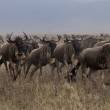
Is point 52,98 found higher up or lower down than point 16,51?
lower down

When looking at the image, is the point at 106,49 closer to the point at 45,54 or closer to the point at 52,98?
the point at 52,98

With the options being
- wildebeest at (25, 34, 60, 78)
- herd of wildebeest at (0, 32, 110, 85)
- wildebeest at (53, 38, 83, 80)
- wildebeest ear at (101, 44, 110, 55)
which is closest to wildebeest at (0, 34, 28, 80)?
herd of wildebeest at (0, 32, 110, 85)

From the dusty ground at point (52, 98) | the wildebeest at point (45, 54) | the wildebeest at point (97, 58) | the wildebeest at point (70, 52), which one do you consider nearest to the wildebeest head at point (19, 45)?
the wildebeest at point (45, 54)

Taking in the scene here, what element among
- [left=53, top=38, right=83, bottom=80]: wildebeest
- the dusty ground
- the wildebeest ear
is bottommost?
the dusty ground

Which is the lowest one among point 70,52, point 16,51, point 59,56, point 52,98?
point 52,98

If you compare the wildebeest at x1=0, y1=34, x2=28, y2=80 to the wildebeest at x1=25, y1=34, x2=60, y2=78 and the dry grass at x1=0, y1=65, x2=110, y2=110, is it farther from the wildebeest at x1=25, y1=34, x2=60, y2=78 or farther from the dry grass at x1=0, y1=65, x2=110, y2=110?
the dry grass at x1=0, y1=65, x2=110, y2=110

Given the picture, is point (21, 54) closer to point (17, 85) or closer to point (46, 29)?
point (17, 85)

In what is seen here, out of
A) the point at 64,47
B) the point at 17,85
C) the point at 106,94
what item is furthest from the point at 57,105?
the point at 64,47

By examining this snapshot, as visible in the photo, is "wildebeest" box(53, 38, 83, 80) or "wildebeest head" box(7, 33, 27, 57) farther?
"wildebeest" box(53, 38, 83, 80)

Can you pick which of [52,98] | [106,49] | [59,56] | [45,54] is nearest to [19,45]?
[45,54]

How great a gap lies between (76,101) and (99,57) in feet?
11.8

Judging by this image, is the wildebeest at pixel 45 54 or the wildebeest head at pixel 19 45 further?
the wildebeest at pixel 45 54

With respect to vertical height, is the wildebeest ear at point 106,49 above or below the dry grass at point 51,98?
above

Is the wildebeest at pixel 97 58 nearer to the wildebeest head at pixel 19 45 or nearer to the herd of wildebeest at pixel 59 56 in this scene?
the herd of wildebeest at pixel 59 56
